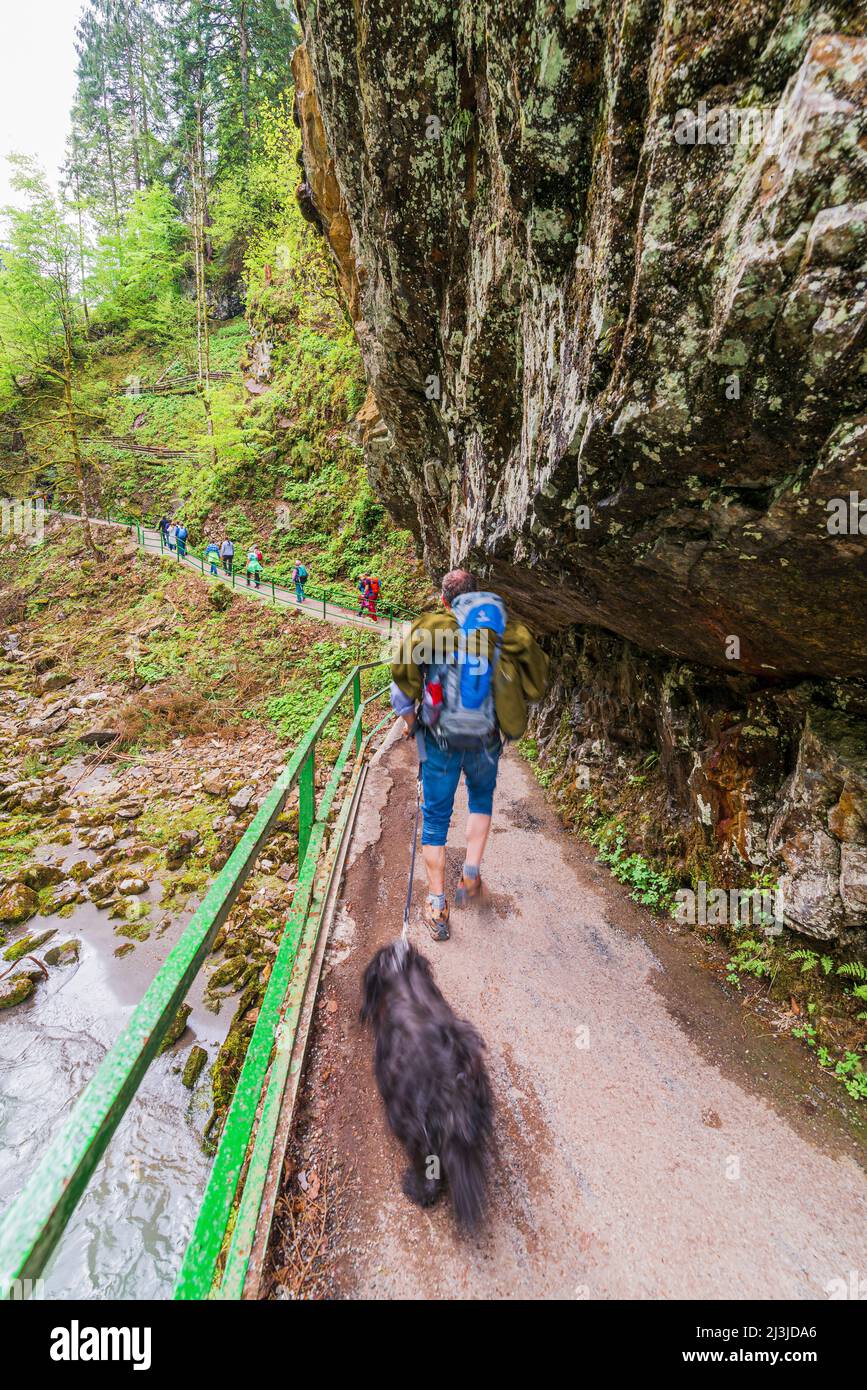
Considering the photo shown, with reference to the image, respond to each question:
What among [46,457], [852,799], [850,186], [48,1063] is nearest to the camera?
[850,186]

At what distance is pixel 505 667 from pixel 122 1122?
514 centimetres

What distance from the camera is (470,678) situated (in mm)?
3143

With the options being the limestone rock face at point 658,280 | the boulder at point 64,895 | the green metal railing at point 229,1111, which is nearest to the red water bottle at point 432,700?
the green metal railing at point 229,1111

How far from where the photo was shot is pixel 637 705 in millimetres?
5336

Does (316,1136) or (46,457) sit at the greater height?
(46,457)

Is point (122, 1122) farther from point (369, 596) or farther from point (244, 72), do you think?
point (244, 72)

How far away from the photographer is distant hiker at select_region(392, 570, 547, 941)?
3152 mm

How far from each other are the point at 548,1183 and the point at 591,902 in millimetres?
2239

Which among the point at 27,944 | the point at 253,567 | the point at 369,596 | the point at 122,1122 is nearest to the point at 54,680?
the point at 253,567

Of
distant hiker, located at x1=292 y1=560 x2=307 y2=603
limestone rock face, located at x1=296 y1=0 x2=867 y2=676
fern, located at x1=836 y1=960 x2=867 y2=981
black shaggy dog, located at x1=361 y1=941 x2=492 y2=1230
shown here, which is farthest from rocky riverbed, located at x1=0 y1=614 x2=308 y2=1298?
distant hiker, located at x1=292 y1=560 x2=307 y2=603

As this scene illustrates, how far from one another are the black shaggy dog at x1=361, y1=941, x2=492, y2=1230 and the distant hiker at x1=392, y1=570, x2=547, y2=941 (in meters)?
1.22

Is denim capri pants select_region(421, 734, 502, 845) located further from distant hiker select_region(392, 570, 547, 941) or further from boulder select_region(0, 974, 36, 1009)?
boulder select_region(0, 974, 36, 1009)
